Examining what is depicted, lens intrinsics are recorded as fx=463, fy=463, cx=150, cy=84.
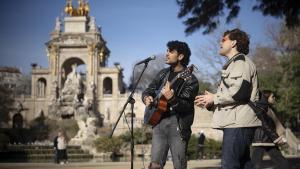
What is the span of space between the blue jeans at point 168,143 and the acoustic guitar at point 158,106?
0.09 metres

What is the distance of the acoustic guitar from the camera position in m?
5.37

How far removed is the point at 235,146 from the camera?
436cm

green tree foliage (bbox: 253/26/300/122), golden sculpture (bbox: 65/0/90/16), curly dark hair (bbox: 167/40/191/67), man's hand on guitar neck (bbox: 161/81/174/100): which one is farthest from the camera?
golden sculpture (bbox: 65/0/90/16)

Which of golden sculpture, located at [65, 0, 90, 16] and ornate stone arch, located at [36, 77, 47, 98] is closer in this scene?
ornate stone arch, located at [36, 77, 47, 98]

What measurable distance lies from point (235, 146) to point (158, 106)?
1.29 m

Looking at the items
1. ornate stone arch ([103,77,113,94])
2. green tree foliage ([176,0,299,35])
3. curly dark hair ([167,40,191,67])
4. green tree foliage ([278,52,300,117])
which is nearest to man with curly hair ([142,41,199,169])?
curly dark hair ([167,40,191,67])

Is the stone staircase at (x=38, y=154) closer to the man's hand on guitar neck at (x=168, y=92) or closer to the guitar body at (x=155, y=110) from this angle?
the guitar body at (x=155, y=110)

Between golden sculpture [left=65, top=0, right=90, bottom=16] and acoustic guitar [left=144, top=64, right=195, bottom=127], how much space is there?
71.3 m

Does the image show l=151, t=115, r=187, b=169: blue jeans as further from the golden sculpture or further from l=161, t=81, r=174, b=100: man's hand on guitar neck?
the golden sculpture

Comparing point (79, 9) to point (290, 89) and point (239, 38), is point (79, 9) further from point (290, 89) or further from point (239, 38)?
point (239, 38)

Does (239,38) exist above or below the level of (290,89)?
below

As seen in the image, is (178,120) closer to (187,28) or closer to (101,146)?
(187,28)

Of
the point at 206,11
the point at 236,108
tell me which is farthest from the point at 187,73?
the point at 206,11

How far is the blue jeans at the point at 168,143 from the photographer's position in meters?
5.33
